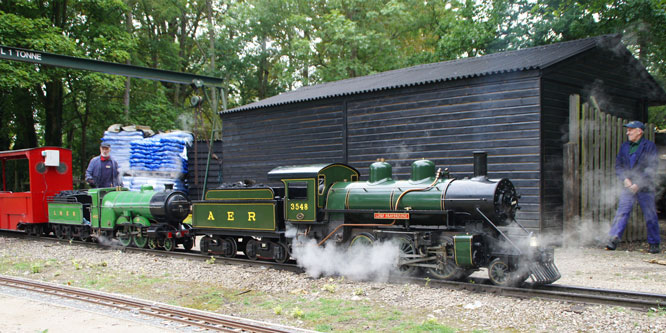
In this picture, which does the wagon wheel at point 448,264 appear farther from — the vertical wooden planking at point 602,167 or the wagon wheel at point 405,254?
the vertical wooden planking at point 602,167

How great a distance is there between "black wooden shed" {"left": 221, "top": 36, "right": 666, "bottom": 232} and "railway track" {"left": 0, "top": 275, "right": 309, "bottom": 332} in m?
7.21

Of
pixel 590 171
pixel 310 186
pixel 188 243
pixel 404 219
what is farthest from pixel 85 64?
pixel 590 171

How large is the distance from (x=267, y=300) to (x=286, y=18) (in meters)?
28.3

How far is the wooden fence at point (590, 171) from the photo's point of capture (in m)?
10.5

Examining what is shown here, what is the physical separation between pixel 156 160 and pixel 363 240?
12.3 m

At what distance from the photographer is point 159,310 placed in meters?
5.75

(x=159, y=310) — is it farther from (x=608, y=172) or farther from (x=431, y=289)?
(x=608, y=172)

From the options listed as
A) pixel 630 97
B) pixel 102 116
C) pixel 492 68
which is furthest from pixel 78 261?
pixel 102 116

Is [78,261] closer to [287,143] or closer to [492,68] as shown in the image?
[287,143]

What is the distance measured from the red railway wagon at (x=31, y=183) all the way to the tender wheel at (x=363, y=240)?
970 centimetres

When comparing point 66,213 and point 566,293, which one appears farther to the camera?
point 66,213

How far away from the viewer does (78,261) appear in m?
9.62

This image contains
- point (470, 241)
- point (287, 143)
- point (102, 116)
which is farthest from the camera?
point (102, 116)

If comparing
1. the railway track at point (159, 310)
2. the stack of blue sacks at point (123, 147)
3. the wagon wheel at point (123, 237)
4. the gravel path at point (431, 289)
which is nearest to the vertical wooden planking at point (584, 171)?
the gravel path at point (431, 289)
